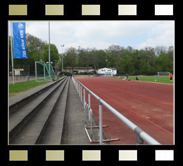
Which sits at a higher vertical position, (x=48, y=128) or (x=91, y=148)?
(x=91, y=148)

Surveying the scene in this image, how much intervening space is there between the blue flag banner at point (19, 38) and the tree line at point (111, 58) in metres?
27.1

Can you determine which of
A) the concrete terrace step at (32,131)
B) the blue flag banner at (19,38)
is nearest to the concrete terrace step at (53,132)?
the concrete terrace step at (32,131)

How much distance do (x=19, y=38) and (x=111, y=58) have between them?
77.4 m

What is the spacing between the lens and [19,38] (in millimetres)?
14281

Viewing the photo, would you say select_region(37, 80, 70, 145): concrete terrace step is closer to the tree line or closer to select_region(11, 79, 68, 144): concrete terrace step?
select_region(11, 79, 68, 144): concrete terrace step

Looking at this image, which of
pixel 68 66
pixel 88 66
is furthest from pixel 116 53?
pixel 68 66

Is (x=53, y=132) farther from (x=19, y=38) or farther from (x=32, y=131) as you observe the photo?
(x=19, y=38)

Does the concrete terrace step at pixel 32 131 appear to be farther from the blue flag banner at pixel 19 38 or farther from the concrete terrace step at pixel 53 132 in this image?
the blue flag banner at pixel 19 38

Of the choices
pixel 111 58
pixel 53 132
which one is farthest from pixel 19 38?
pixel 111 58

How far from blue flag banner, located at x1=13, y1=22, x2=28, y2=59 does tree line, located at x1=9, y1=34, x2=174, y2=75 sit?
88.9 ft

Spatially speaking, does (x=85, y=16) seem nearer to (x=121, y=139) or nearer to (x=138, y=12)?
(x=138, y=12)

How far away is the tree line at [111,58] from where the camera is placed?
55.0 m

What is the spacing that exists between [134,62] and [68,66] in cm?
3328
